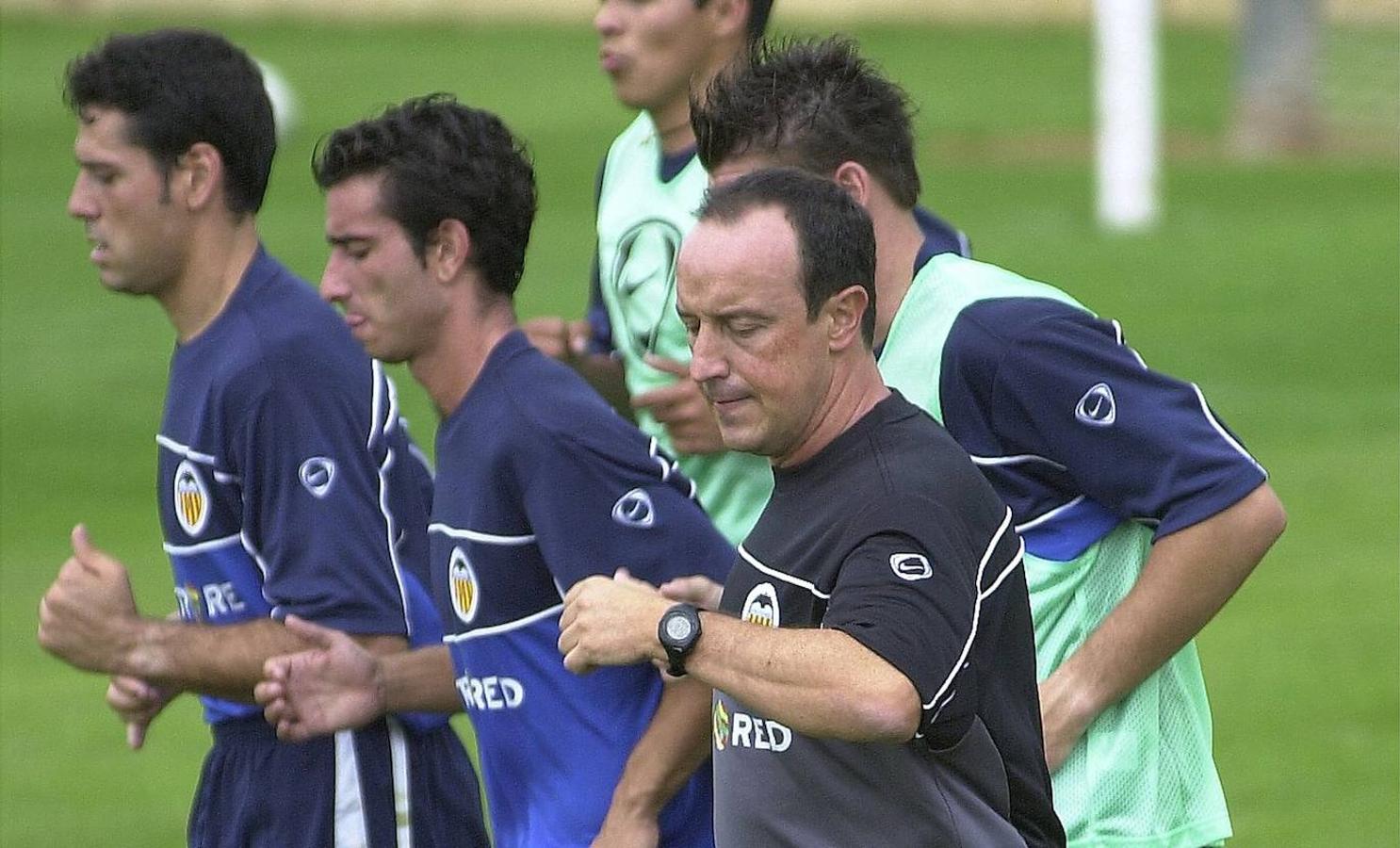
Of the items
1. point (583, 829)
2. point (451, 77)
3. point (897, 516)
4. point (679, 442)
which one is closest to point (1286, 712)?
point (679, 442)

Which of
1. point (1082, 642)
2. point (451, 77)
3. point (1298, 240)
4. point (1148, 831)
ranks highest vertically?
point (451, 77)

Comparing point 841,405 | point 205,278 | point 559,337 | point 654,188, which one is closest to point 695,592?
point 841,405

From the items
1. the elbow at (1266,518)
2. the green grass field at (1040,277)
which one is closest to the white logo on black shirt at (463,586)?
the elbow at (1266,518)

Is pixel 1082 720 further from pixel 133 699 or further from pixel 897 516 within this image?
pixel 133 699

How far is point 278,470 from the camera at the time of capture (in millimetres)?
5066

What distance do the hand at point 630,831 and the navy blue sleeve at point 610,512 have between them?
0.46 m

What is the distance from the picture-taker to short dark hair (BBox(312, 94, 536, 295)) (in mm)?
5098

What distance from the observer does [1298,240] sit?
2558cm

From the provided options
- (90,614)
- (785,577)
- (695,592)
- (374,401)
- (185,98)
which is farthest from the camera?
(185,98)

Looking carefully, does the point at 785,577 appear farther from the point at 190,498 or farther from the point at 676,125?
the point at 676,125

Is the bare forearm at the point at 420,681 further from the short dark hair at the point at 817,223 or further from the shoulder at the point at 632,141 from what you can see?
the shoulder at the point at 632,141

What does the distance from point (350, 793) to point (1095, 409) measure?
6.26 feet

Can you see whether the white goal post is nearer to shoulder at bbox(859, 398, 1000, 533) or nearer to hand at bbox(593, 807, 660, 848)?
hand at bbox(593, 807, 660, 848)

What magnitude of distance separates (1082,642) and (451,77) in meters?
36.4
